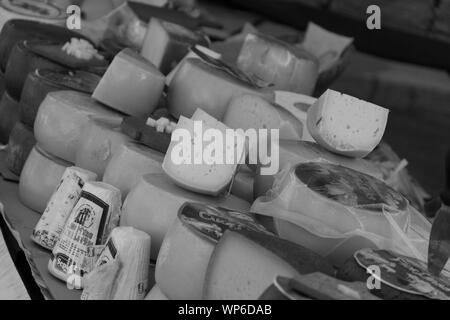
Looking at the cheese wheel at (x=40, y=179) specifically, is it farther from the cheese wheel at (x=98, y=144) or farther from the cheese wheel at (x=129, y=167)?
the cheese wheel at (x=129, y=167)

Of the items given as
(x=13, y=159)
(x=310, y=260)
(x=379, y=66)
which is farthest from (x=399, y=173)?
(x=379, y=66)

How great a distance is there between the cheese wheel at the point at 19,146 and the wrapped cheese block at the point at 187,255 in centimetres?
78

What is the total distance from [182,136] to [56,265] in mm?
309

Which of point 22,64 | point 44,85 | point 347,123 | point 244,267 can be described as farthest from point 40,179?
point 244,267

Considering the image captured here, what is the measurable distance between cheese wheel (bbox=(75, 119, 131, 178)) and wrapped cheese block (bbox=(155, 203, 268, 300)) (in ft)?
1.38

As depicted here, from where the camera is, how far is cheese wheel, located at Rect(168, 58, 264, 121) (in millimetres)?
1755

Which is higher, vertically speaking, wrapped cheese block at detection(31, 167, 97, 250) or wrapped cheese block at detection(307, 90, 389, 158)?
wrapped cheese block at detection(307, 90, 389, 158)

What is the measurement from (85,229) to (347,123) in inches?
19.8

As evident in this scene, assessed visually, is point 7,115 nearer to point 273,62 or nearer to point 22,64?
point 22,64

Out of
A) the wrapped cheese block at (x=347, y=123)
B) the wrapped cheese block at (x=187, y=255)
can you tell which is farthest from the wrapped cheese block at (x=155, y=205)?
the wrapped cheese block at (x=347, y=123)

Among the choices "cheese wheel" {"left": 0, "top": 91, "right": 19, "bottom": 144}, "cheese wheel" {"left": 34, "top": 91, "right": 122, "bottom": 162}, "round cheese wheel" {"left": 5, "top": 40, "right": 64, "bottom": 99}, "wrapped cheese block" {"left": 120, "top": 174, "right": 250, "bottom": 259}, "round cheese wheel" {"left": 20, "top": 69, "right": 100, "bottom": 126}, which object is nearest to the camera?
"wrapped cheese block" {"left": 120, "top": 174, "right": 250, "bottom": 259}

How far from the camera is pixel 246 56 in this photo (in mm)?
2113

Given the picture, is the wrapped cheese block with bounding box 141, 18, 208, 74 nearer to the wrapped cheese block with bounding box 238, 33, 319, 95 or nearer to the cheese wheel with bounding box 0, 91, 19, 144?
the wrapped cheese block with bounding box 238, 33, 319, 95

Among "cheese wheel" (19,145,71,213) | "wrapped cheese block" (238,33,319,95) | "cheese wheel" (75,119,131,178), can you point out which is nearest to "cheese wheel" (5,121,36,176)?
"cheese wheel" (19,145,71,213)
